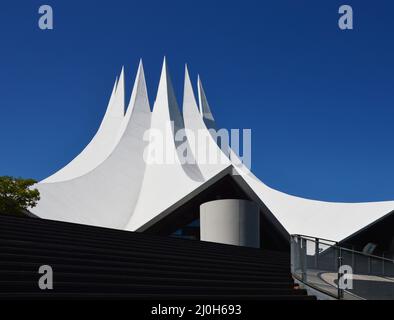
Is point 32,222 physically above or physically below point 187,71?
below

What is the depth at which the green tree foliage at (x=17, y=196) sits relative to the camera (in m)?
15.5

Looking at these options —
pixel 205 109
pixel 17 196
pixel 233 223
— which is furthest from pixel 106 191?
pixel 205 109

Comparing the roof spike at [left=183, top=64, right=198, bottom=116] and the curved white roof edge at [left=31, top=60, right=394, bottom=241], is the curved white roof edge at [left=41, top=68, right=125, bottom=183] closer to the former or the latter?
the curved white roof edge at [left=31, top=60, right=394, bottom=241]

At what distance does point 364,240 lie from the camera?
17891 millimetres

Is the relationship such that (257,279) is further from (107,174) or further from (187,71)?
(187,71)

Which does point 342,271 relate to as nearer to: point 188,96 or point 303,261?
point 303,261

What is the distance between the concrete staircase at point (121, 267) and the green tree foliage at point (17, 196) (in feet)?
30.2

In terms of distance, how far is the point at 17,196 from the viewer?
51.3ft

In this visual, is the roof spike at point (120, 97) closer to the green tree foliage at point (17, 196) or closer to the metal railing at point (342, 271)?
the green tree foliage at point (17, 196)

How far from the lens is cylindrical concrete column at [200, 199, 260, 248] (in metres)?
10.9
